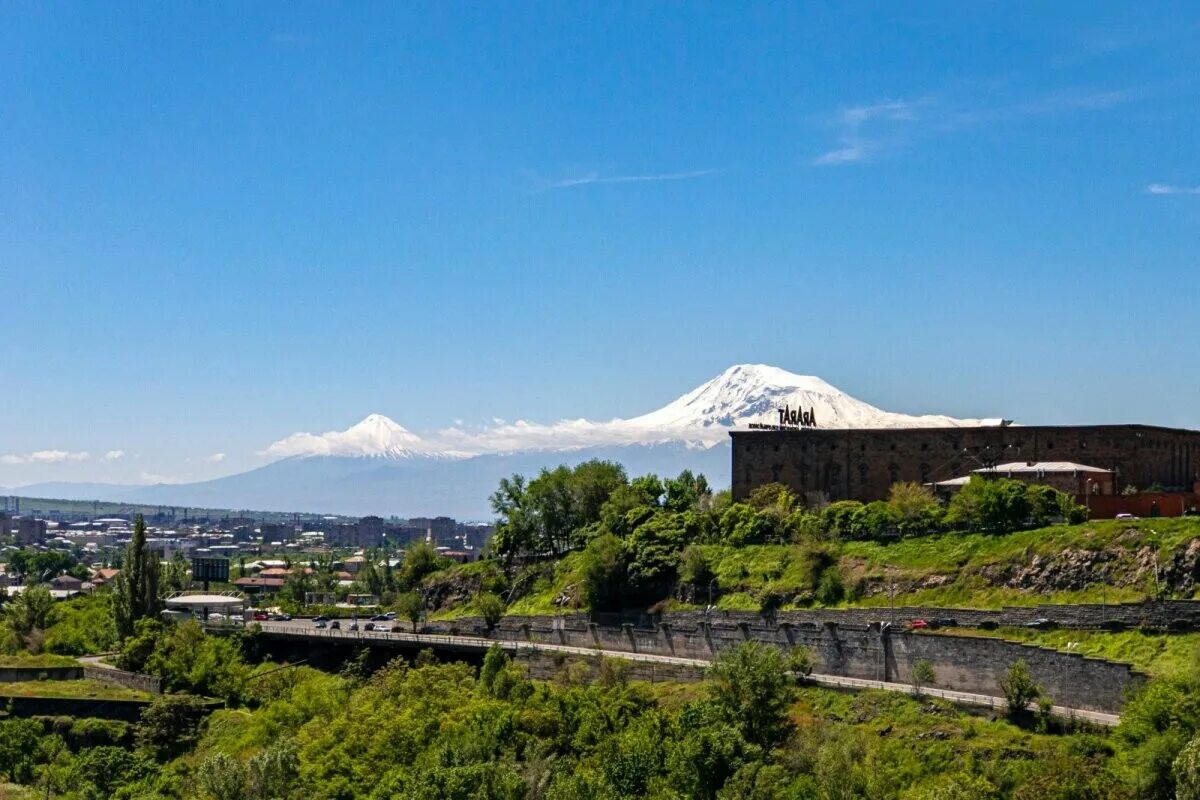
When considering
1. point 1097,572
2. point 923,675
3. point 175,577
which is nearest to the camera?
point 923,675

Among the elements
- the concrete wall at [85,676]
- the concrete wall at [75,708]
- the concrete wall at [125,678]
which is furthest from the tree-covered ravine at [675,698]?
the concrete wall at [85,676]

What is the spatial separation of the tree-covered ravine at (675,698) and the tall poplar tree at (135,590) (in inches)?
5.3

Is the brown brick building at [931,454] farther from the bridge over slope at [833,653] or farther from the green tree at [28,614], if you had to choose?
the green tree at [28,614]

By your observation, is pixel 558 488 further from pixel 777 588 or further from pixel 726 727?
pixel 726 727

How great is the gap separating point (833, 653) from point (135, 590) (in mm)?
44939

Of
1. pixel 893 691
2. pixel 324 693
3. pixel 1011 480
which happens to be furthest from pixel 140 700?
pixel 1011 480

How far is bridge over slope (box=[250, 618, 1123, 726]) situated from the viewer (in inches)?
2391

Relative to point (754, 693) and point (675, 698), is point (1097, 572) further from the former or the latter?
point (675, 698)

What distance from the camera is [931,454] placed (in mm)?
95938

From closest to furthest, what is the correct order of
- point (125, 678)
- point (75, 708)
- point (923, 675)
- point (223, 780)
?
1. point (223, 780)
2. point (923, 675)
3. point (75, 708)
4. point (125, 678)

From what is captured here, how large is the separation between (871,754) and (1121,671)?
10.1 m

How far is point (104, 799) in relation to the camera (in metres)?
66.8

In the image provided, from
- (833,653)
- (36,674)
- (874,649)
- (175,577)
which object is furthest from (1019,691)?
(175,577)

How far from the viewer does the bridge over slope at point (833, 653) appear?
60.7 meters
